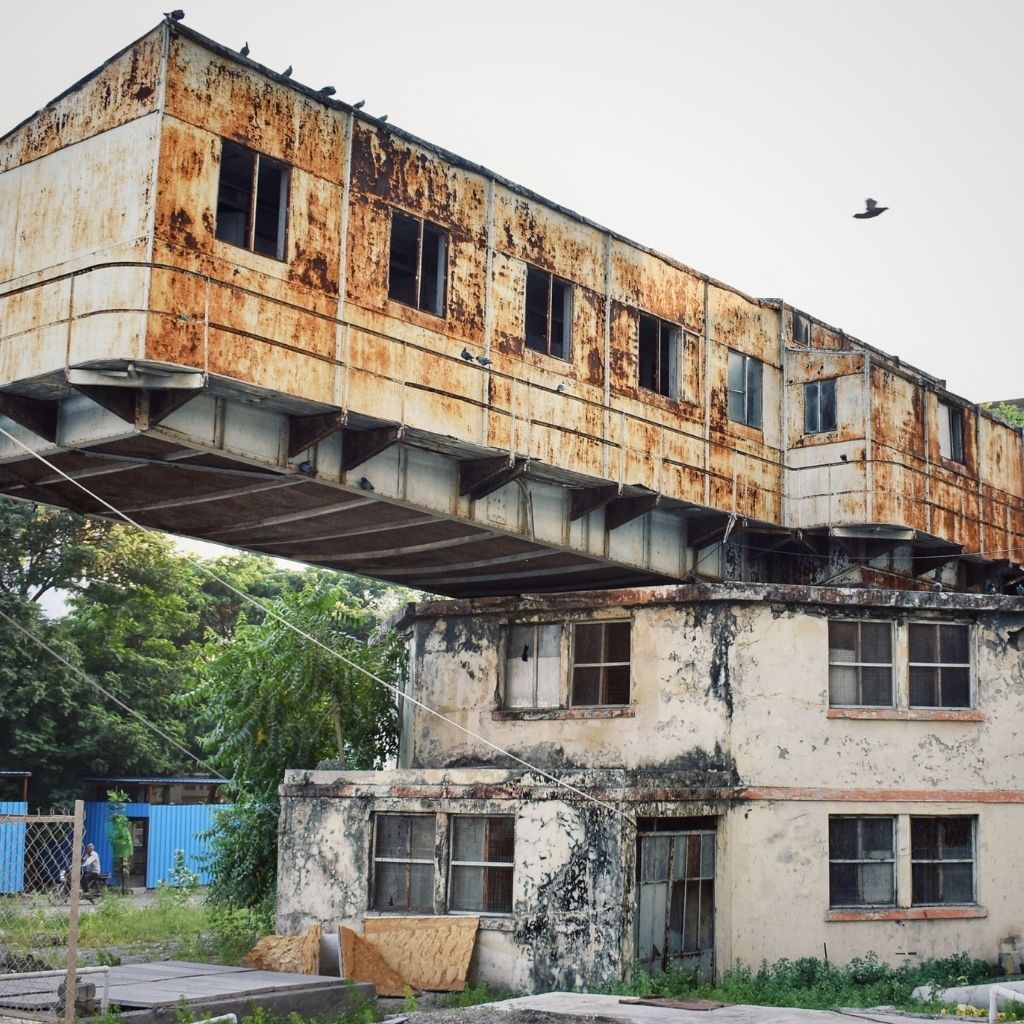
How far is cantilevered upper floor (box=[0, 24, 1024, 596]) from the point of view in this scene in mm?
16797

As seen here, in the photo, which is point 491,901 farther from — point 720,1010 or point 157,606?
point 157,606

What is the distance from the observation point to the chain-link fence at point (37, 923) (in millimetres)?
11852

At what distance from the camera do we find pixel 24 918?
2630 cm

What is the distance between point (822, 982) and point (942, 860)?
10.00 feet

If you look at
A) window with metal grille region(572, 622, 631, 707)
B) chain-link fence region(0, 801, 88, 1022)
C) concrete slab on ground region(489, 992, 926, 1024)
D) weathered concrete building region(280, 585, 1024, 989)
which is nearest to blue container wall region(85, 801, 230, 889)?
chain-link fence region(0, 801, 88, 1022)

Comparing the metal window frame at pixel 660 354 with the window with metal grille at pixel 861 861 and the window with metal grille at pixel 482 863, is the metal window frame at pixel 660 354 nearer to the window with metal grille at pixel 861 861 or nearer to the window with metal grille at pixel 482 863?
the window with metal grille at pixel 861 861

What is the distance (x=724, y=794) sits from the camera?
1864 centimetres

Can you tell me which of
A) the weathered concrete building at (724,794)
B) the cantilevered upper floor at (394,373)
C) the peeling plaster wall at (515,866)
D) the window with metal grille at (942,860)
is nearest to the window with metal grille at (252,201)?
the cantilevered upper floor at (394,373)

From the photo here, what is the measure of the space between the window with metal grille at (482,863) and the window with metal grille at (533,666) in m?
2.98

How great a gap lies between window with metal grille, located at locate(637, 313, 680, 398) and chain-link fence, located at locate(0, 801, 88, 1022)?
1197 centimetres

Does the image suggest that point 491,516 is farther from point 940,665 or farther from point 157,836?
point 157,836

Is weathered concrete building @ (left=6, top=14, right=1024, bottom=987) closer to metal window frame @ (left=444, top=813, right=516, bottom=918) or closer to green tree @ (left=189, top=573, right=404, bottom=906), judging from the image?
metal window frame @ (left=444, top=813, right=516, bottom=918)

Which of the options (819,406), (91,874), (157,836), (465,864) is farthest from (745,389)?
(157,836)

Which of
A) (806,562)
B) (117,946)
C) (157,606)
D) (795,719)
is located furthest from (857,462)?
(157,606)
